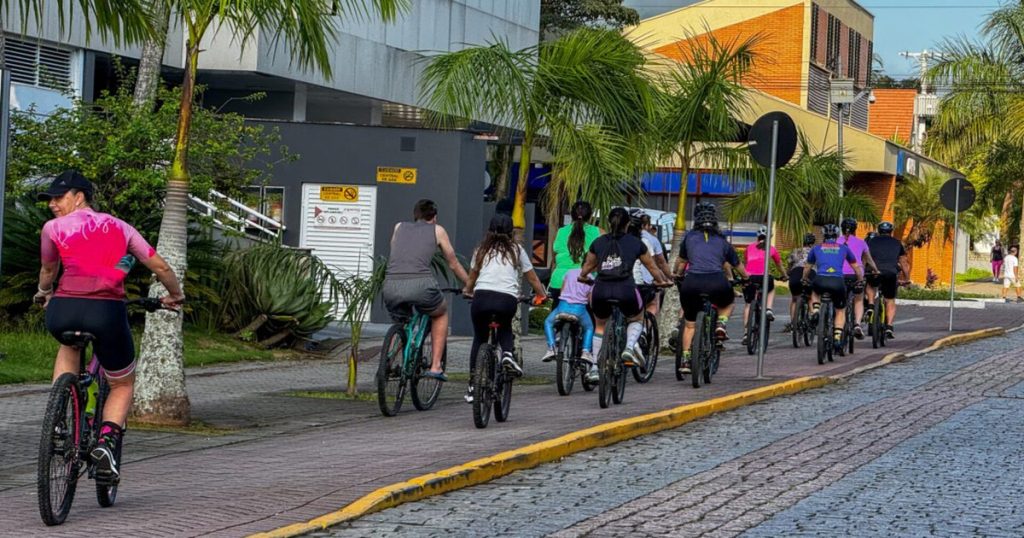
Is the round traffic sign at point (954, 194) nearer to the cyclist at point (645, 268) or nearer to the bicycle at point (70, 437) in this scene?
the cyclist at point (645, 268)

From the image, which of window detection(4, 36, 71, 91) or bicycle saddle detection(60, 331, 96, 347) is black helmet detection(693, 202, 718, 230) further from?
window detection(4, 36, 71, 91)

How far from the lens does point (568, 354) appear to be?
15.8m

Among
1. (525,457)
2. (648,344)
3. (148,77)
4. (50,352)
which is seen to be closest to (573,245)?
(648,344)

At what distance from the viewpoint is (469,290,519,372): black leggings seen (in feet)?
44.9

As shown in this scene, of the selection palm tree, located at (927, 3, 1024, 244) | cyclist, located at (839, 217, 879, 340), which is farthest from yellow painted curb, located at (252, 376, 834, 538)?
palm tree, located at (927, 3, 1024, 244)

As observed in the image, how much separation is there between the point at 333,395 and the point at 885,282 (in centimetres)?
1194

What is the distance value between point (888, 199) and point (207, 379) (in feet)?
150

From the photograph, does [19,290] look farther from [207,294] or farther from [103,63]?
[103,63]

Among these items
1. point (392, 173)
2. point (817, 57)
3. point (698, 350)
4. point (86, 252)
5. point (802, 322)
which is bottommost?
point (802, 322)

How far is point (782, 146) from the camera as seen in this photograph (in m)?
18.8

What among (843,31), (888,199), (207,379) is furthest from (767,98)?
(207,379)

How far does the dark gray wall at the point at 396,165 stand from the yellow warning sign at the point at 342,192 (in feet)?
0.26

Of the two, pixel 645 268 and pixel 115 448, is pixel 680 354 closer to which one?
pixel 645 268

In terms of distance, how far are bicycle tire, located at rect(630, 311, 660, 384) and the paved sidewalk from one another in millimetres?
163
